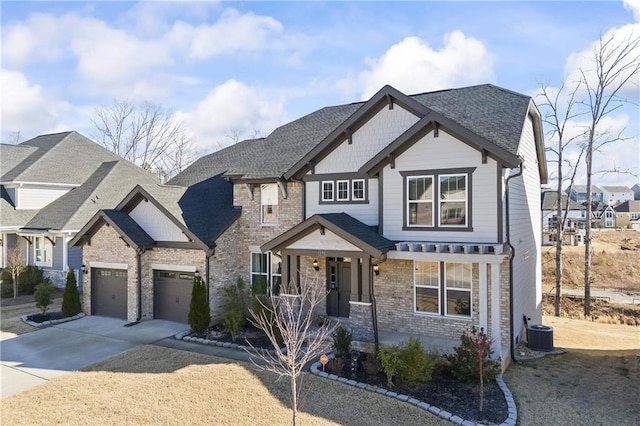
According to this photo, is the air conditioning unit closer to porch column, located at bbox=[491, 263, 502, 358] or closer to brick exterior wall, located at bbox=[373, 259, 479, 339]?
porch column, located at bbox=[491, 263, 502, 358]

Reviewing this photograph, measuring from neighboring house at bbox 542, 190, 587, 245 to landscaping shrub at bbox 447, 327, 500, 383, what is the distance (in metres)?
32.6

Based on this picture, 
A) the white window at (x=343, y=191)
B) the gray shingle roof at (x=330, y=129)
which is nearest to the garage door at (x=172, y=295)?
the gray shingle roof at (x=330, y=129)

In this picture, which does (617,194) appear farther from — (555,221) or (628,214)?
(555,221)

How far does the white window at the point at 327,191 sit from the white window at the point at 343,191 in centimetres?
30

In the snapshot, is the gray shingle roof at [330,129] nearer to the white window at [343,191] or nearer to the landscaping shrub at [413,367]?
the white window at [343,191]

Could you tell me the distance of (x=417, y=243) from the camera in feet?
40.8

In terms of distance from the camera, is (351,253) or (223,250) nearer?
(351,253)

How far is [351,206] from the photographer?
48.0 feet

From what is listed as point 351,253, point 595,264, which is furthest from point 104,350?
point 595,264

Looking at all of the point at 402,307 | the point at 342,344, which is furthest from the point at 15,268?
the point at 402,307

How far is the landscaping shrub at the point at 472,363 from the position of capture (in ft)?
32.0

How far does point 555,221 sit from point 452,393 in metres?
52.5

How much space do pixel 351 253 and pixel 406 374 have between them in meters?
4.07

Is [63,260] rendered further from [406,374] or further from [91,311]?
[406,374]
